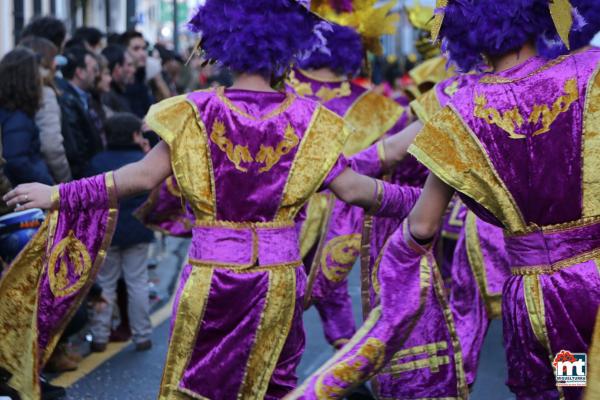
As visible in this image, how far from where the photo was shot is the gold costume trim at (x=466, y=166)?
3.46 meters

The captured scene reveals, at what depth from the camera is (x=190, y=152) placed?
406cm

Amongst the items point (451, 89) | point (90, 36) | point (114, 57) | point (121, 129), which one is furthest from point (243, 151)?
point (90, 36)

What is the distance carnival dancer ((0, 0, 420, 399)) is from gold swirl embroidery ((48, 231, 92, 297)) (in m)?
Answer: 0.24

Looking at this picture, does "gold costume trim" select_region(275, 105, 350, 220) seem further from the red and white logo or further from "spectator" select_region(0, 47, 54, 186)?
"spectator" select_region(0, 47, 54, 186)

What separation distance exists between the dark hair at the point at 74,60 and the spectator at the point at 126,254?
1.27 m

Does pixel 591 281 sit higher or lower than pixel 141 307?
higher

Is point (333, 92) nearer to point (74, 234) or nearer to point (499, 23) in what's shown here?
point (74, 234)

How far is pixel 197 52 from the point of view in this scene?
14.2 feet

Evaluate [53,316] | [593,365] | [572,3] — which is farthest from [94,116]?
[593,365]

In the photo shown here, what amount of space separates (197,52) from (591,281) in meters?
1.72

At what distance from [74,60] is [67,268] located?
409 centimetres

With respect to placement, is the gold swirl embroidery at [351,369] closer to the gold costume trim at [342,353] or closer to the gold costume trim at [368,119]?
the gold costume trim at [342,353]

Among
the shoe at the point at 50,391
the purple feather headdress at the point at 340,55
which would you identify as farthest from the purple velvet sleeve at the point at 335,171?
the shoe at the point at 50,391

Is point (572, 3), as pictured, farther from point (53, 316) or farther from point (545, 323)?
point (53, 316)
